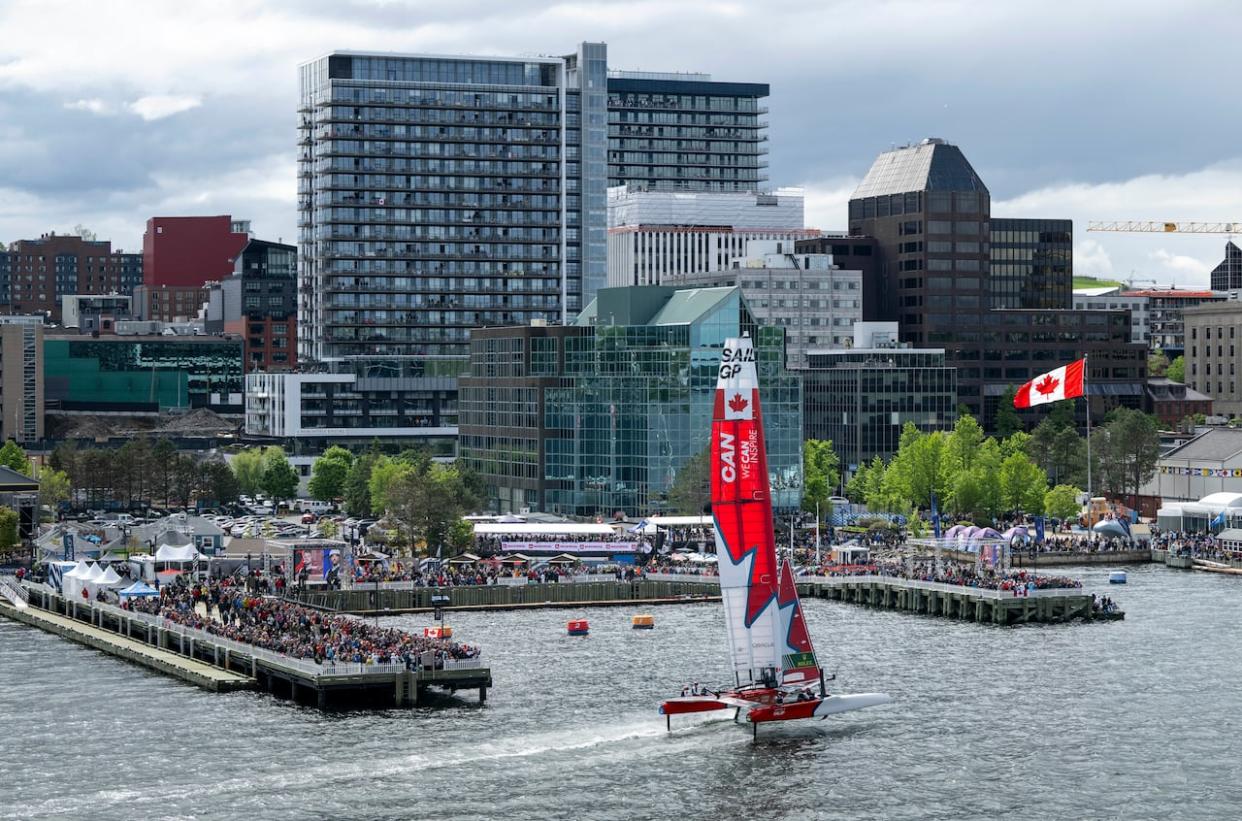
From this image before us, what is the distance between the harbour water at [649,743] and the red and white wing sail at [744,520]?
→ 4.29 metres

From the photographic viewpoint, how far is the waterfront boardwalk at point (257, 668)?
374ft

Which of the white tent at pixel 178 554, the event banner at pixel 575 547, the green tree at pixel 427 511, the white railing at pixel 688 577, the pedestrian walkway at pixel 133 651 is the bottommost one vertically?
the pedestrian walkway at pixel 133 651

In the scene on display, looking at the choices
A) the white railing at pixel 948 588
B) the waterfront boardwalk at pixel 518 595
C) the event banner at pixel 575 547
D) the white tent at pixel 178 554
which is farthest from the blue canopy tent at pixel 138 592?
the white railing at pixel 948 588

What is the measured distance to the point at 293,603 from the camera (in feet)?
469

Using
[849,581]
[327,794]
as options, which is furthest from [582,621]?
[327,794]

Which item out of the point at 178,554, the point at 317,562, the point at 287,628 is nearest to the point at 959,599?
the point at 317,562

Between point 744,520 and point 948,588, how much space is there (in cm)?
5576

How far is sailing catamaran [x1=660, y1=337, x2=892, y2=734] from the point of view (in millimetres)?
105312

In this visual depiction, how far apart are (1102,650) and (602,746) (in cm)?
4590

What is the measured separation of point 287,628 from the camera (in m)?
127

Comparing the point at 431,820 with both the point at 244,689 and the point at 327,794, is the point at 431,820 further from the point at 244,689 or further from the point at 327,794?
the point at 244,689

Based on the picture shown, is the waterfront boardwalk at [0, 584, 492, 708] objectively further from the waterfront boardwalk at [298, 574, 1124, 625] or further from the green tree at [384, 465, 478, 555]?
the green tree at [384, 465, 478, 555]

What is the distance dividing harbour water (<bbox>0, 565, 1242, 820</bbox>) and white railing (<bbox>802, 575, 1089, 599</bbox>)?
43.9 ft

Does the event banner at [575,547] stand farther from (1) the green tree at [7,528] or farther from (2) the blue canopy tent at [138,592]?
(2) the blue canopy tent at [138,592]
